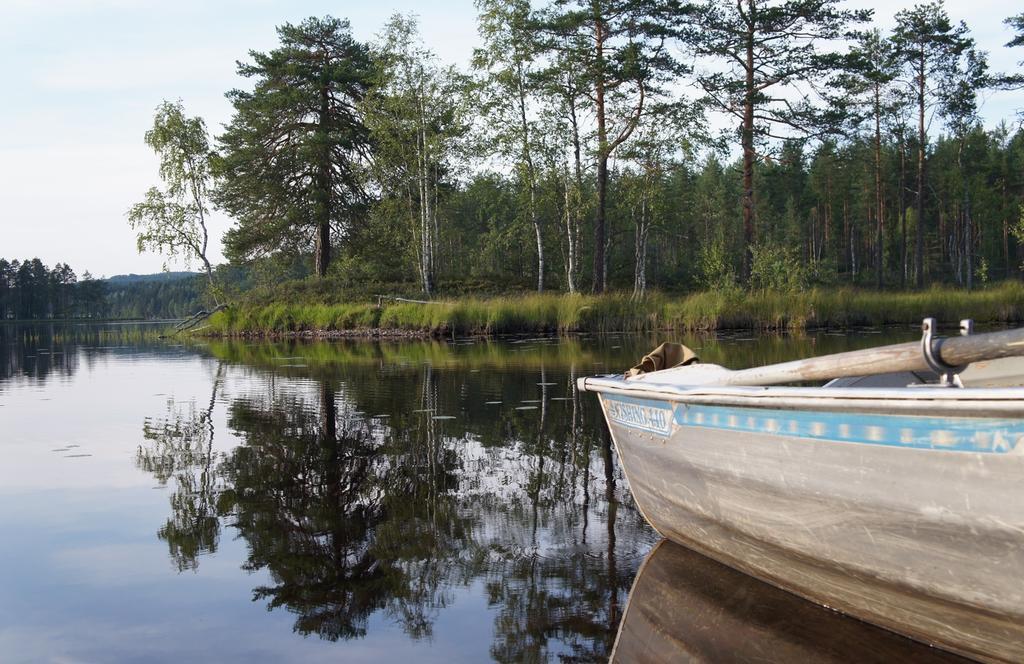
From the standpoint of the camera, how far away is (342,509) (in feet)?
18.6

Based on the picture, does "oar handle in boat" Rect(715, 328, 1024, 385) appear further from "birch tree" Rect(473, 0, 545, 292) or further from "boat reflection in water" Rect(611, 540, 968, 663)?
"birch tree" Rect(473, 0, 545, 292)

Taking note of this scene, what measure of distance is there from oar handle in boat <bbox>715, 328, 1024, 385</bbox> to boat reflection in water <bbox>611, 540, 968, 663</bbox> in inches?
40.3

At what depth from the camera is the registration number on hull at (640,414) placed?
14.0 feet

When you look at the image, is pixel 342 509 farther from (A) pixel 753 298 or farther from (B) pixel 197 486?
(A) pixel 753 298

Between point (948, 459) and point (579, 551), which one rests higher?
point (948, 459)

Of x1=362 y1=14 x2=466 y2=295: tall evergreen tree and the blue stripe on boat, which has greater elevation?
x1=362 y1=14 x2=466 y2=295: tall evergreen tree

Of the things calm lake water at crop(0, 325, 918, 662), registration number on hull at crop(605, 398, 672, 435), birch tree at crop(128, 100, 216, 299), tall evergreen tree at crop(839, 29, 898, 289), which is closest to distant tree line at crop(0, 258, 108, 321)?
birch tree at crop(128, 100, 216, 299)

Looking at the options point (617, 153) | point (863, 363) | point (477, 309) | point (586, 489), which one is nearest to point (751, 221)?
point (617, 153)

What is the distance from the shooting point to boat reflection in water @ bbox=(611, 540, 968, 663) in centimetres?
333

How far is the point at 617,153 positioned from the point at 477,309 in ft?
33.8

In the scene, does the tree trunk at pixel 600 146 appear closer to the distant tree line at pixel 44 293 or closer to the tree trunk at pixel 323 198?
the tree trunk at pixel 323 198

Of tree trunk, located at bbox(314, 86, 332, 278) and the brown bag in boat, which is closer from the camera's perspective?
the brown bag in boat

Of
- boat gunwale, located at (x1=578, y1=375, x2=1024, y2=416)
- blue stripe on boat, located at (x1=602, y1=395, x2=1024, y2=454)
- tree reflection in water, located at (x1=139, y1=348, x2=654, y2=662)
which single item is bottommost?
tree reflection in water, located at (x1=139, y1=348, x2=654, y2=662)

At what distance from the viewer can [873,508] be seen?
10.2 feet
